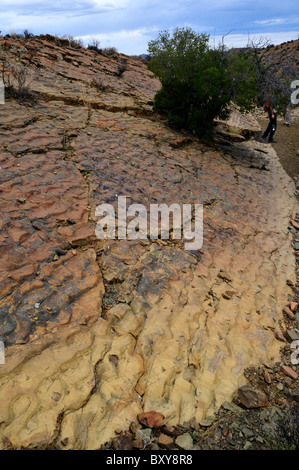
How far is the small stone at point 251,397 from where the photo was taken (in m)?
2.58

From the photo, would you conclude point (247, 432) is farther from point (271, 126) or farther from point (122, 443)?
point (271, 126)

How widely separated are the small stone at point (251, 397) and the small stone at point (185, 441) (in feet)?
2.10

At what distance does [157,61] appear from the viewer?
876 cm

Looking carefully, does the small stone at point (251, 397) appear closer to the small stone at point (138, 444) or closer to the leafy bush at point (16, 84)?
the small stone at point (138, 444)

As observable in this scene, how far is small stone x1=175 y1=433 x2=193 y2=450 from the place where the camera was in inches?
86.4

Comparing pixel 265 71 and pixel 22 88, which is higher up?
pixel 265 71

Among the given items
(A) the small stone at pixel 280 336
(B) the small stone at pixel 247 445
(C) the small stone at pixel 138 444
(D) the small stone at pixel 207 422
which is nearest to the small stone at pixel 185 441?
(D) the small stone at pixel 207 422

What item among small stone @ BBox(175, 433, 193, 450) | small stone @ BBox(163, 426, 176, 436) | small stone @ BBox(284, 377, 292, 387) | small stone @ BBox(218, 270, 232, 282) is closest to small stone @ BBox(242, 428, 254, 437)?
small stone @ BBox(175, 433, 193, 450)

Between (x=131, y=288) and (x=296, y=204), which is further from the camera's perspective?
(x=296, y=204)

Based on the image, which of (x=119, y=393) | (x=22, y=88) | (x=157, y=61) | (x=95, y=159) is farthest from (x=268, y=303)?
(x=157, y=61)
